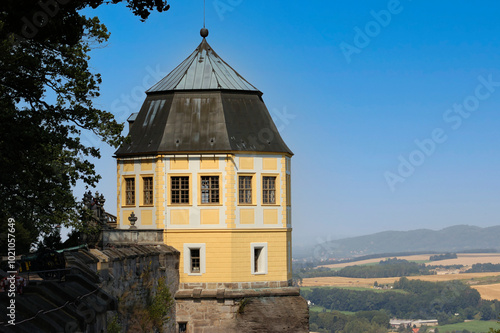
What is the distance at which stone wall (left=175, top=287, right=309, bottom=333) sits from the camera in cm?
3903

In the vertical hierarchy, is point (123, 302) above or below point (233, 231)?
below

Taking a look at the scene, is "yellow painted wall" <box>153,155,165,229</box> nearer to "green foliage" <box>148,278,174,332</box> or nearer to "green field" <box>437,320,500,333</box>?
"green foliage" <box>148,278,174,332</box>

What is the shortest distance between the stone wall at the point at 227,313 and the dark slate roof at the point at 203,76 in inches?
395

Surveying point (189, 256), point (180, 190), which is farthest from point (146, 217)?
point (189, 256)

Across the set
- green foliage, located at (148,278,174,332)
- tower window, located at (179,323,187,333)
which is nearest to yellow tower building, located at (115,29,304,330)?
tower window, located at (179,323,187,333)

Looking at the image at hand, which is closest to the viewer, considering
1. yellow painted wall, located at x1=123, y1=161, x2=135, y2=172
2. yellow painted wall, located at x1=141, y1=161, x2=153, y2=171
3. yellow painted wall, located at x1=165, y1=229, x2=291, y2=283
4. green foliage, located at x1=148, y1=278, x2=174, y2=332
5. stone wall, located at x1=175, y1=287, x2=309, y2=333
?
green foliage, located at x1=148, y1=278, x2=174, y2=332

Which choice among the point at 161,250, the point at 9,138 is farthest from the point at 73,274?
the point at 161,250

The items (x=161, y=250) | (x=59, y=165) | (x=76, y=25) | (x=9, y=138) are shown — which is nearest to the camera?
(x=76, y=25)

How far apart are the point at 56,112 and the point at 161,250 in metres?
11.9

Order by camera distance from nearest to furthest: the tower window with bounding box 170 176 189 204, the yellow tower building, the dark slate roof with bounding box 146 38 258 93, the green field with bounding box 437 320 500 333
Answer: the yellow tower building
the tower window with bounding box 170 176 189 204
the dark slate roof with bounding box 146 38 258 93
the green field with bounding box 437 320 500 333

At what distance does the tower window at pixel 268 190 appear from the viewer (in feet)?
135

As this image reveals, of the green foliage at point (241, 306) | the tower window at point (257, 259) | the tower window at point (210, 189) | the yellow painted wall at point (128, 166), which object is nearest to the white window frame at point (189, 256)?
the tower window at point (210, 189)

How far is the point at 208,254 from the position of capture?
132ft

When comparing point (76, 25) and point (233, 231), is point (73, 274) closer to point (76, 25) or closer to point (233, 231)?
point (76, 25)
